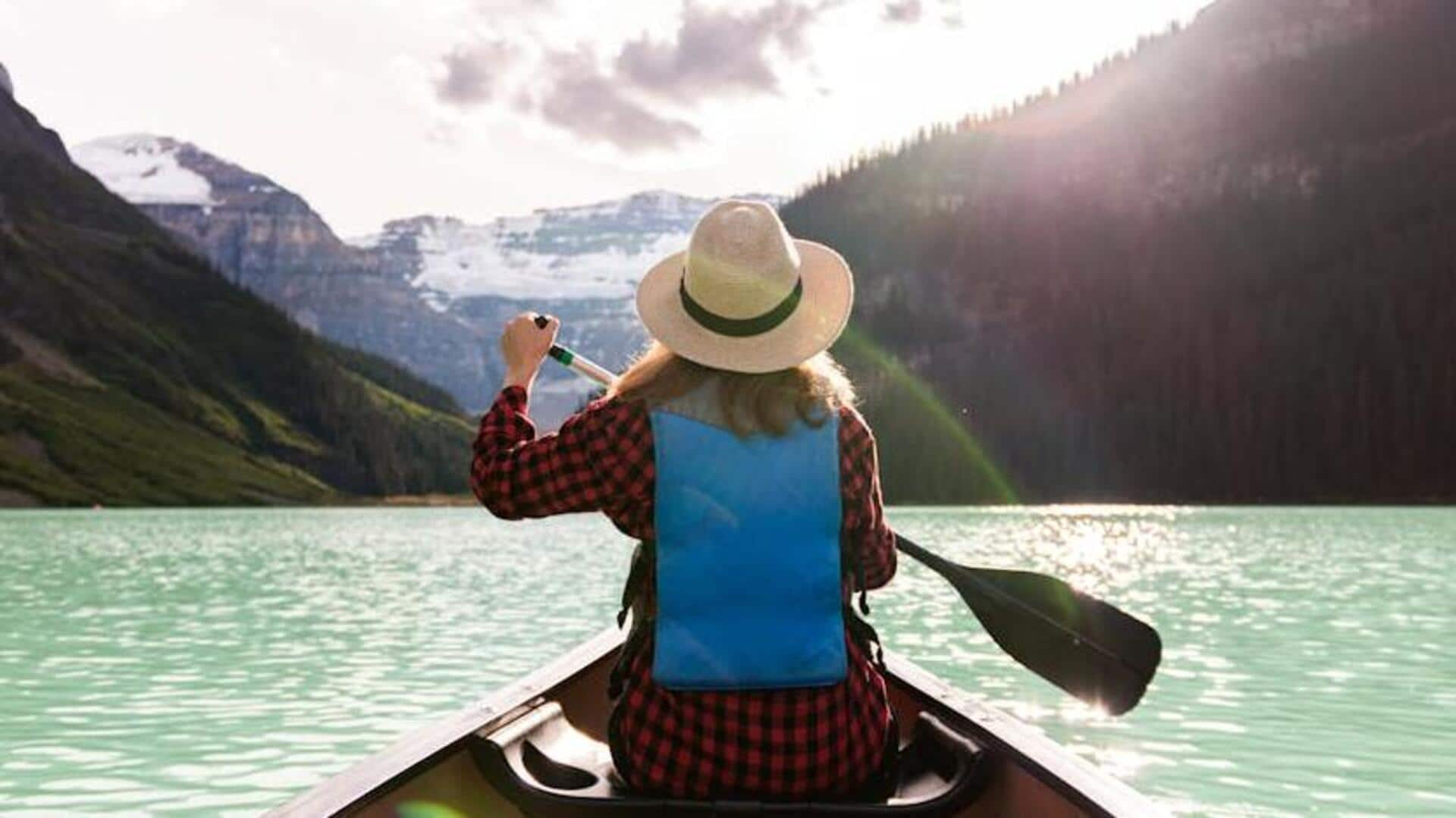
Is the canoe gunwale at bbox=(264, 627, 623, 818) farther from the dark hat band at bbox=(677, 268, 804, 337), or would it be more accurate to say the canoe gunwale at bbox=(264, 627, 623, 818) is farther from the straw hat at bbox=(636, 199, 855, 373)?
the dark hat band at bbox=(677, 268, 804, 337)

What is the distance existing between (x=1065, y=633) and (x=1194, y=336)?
16032 centimetres

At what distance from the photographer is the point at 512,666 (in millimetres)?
20922

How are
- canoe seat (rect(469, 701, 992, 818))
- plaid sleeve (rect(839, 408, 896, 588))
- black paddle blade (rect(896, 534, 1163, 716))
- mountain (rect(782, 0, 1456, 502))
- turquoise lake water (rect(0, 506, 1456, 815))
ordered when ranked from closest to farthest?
1. plaid sleeve (rect(839, 408, 896, 588))
2. canoe seat (rect(469, 701, 992, 818))
3. black paddle blade (rect(896, 534, 1163, 716))
4. turquoise lake water (rect(0, 506, 1456, 815))
5. mountain (rect(782, 0, 1456, 502))

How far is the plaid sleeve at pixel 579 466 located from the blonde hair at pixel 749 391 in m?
0.10

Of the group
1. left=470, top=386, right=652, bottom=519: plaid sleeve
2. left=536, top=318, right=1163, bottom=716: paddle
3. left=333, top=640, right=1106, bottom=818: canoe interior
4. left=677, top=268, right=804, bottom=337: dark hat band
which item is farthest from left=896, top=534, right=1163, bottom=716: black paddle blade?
left=470, top=386, right=652, bottom=519: plaid sleeve

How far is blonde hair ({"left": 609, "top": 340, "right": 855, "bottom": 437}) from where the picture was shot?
4.83 meters

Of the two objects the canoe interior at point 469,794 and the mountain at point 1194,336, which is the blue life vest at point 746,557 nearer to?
the canoe interior at point 469,794

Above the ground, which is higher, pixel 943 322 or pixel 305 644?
pixel 943 322

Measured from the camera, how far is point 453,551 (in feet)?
199

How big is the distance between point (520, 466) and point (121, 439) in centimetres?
18833

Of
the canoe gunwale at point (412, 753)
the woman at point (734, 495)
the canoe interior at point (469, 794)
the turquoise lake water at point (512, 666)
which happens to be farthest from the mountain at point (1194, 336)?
the woman at point (734, 495)

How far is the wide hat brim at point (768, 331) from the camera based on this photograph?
4.86m

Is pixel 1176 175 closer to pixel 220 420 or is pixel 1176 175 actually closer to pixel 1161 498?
pixel 1161 498

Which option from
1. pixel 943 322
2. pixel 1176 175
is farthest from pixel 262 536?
pixel 1176 175
